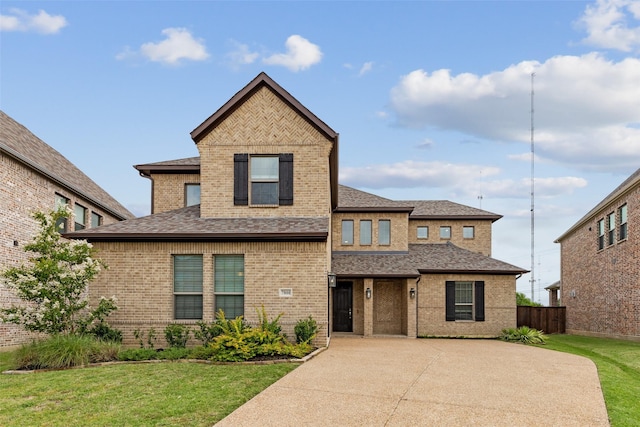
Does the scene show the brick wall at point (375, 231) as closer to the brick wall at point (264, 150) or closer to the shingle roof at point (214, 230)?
the brick wall at point (264, 150)

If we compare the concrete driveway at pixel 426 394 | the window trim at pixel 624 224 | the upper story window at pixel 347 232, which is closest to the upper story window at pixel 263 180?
the concrete driveway at pixel 426 394

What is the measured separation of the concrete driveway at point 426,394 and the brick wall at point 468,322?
32.9ft

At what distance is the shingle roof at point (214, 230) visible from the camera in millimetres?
16328

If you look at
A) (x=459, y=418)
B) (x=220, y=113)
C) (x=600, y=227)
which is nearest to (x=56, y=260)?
(x=220, y=113)

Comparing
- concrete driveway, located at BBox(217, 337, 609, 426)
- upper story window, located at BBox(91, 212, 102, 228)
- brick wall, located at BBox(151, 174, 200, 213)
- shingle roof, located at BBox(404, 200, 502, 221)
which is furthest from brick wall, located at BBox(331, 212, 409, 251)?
concrete driveway, located at BBox(217, 337, 609, 426)

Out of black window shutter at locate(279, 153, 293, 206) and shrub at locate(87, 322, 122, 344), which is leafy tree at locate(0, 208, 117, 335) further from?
black window shutter at locate(279, 153, 293, 206)

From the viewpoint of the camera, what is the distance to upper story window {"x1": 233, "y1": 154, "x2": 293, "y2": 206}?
714 inches

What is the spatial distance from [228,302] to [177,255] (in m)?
2.08

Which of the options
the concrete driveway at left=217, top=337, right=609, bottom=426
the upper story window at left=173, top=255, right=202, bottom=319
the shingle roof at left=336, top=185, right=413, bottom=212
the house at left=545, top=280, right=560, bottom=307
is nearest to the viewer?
the concrete driveway at left=217, top=337, right=609, bottom=426

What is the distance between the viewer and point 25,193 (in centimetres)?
1989

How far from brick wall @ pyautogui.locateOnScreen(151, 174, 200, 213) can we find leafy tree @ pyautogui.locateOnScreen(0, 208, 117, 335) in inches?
349

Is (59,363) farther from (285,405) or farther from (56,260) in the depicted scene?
(285,405)

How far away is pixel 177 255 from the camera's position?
16.9m

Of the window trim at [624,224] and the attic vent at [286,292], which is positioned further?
the window trim at [624,224]
